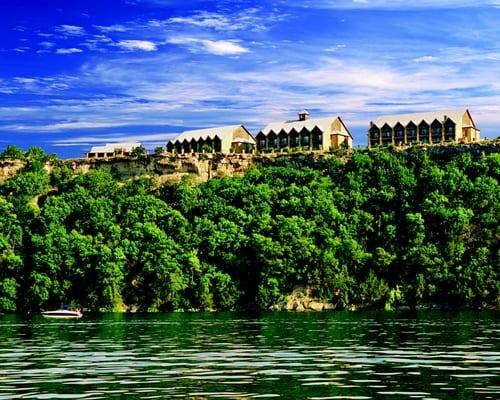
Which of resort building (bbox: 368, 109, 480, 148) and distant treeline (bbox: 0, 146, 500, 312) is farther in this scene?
resort building (bbox: 368, 109, 480, 148)

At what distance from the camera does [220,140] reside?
16475cm

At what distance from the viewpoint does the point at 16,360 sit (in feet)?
123

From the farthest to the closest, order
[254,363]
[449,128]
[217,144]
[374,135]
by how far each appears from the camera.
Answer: [374,135], [217,144], [449,128], [254,363]

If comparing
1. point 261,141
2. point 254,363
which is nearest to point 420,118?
point 261,141

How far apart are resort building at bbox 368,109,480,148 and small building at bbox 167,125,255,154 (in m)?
27.0

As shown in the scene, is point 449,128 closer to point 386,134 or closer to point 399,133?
point 399,133

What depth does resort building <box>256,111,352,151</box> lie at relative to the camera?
16600cm

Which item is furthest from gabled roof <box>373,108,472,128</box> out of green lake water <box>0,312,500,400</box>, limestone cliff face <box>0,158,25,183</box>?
green lake water <box>0,312,500,400</box>

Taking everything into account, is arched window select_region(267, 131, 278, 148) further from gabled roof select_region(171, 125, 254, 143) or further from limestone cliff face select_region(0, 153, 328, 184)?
limestone cliff face select_region(0, 153, 328, 184)

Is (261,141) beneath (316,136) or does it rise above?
above

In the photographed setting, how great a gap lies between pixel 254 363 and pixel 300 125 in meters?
138

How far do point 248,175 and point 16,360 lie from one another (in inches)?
3787

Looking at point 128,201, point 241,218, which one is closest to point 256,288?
point 241,218

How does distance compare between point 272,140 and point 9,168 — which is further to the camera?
point 272,140
